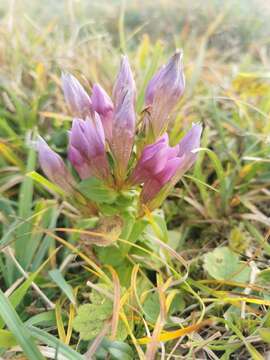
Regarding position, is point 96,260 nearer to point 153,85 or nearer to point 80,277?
point 80,277

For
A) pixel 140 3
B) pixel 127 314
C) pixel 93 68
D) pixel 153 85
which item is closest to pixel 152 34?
pixel 140 3

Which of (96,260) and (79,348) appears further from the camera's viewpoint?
(96,260)

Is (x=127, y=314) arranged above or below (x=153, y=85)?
below


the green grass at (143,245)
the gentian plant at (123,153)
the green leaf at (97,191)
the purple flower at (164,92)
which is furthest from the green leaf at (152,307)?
the purple flower at (164,92)

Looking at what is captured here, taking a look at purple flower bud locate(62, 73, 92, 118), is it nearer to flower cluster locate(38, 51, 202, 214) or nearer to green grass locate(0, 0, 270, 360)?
flower cluster locate(38, 51, 202, 214)

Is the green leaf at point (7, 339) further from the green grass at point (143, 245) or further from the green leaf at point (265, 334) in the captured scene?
the green leaf at point (265, 334)

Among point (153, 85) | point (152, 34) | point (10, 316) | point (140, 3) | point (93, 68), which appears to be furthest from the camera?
point (140, 3)

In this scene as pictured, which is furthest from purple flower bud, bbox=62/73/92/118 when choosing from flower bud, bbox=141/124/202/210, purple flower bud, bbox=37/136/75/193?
flower bud, bbox=141/124/202/210

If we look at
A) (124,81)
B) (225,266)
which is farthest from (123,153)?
(225,266)
